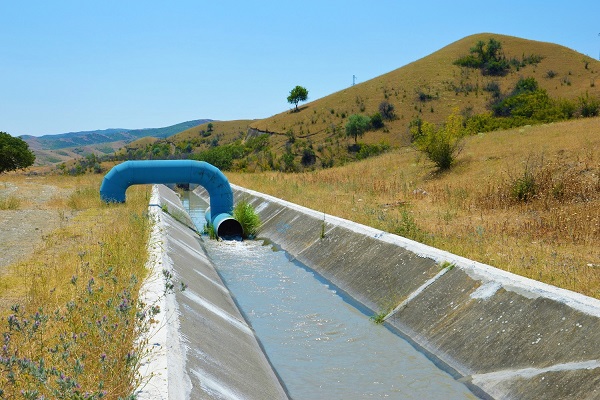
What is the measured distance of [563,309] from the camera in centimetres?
675

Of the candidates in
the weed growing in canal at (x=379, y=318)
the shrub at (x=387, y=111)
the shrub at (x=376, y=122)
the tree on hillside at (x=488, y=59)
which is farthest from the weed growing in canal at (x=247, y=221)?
the tree on hillside at (x=488, y=59)

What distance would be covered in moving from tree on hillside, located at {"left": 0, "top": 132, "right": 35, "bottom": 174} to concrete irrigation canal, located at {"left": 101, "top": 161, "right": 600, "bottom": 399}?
50.4 m

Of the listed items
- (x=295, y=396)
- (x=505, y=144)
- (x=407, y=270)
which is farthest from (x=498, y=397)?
(x=505, y=144)

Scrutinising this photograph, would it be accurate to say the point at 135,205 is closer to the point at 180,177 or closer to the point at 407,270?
the point at 180,177

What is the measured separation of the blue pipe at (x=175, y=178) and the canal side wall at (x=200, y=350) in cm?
1012

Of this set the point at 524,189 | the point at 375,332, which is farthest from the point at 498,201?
the point at 375,332

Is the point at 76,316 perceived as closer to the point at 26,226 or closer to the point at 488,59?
the point at 26,226

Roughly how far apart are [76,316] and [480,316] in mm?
4981

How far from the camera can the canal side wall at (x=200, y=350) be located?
197 inches

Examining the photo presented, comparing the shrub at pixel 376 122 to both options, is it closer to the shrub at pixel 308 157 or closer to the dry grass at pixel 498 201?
the shrub at pixel 308 157

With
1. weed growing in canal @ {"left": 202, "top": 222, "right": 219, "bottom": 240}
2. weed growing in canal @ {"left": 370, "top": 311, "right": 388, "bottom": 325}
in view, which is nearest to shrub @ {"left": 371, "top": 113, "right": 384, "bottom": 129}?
weed growing in canal @ {"left": 202, "top": 222, "right": 219, "bottom": 240}

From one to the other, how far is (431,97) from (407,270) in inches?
2879

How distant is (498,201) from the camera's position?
16375 mm

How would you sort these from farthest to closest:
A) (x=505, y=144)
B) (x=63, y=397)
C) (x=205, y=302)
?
(x=505, y=144)
(x=205, y=302)
(x=63, y=397)
